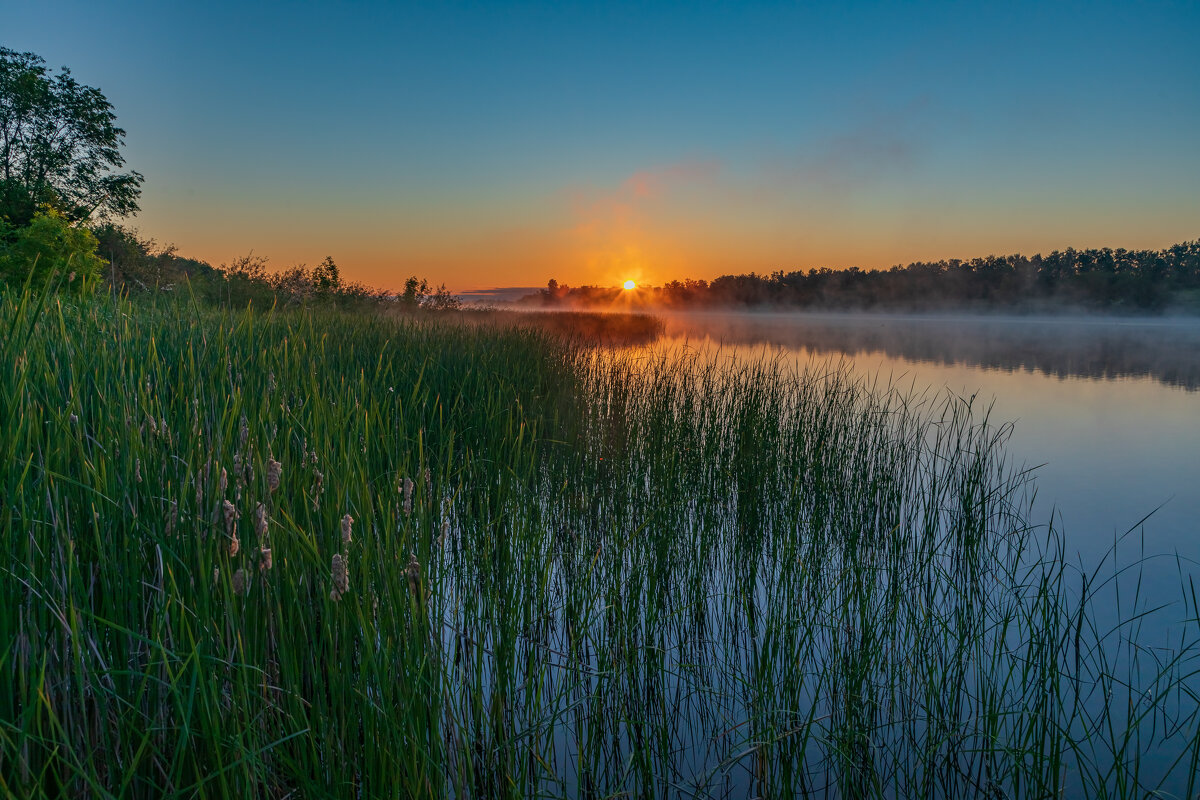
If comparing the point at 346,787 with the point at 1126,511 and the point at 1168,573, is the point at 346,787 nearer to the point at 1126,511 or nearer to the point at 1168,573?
the point at 1168,573

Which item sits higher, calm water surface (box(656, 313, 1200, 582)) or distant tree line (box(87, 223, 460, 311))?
distant tree line (box(87, 223, 460, 311))

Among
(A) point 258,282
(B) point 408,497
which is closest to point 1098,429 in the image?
(B) point 408,497

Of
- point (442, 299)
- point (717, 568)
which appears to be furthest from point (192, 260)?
point (717, 568)

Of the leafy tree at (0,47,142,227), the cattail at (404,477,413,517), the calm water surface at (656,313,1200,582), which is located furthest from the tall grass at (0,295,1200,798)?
the leafy tree at (0,47,142,227)

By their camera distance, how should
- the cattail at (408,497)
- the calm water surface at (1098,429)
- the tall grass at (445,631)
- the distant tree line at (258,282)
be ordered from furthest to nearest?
the distant tree line at (258,282) < the calm water surface at (1098,429) < the cattail at (408,497) < the tall grass at (445,631)

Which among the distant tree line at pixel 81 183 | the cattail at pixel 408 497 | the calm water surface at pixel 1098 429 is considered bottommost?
the calm water surface at pixel 1098 429

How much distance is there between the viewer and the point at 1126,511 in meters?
6.23

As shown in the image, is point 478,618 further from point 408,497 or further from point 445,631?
point 408,497

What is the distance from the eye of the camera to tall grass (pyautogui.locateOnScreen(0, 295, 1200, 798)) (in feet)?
4.51

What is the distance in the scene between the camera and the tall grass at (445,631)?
4.51ft

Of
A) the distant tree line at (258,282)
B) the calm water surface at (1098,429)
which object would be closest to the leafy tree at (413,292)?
the distant tree line at (258,282)

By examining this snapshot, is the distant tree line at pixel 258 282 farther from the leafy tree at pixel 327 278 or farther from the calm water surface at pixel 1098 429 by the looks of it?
the calm water surface at pixel 1098 429

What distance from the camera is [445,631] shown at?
316cm

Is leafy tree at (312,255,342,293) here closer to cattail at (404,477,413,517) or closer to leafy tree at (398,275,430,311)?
leafy tree at (398,275,430,311)
